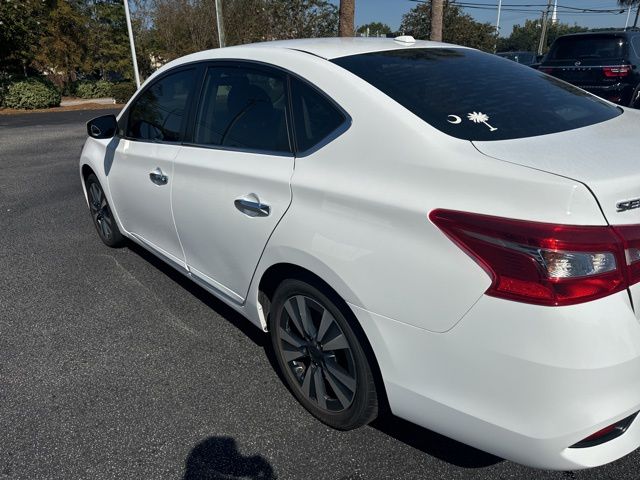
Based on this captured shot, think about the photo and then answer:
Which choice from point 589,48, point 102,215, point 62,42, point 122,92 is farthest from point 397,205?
point 62,42

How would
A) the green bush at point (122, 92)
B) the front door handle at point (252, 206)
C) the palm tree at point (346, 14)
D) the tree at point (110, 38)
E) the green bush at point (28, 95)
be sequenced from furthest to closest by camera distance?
1. the tree at point (110, 38)
2. the green bush at point (122, 92)
3. the green bush at point (28, 95)
4. the palm tree at point (346, 14)
5. the front door handle at point (252, 206)

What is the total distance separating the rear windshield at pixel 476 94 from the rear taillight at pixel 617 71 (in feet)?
24.4

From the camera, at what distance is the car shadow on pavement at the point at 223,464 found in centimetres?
212

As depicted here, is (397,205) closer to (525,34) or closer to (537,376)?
(537,376)

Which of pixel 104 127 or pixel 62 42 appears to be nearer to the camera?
pixel 104 127

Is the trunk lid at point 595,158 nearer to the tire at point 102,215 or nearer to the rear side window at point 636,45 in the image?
the tire at point 102,215

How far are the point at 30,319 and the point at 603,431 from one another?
133 inches

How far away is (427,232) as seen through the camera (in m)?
1.65

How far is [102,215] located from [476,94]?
3.46 metres

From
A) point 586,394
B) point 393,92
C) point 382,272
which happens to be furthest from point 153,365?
point 586,394

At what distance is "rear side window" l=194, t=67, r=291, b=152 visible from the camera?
2.42m

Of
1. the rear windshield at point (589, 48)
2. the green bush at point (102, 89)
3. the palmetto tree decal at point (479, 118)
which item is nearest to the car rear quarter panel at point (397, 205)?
the palmetto tree decal at point (479, 118)

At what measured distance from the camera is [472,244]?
1.56 metres

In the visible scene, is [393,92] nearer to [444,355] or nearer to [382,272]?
[382,272]
